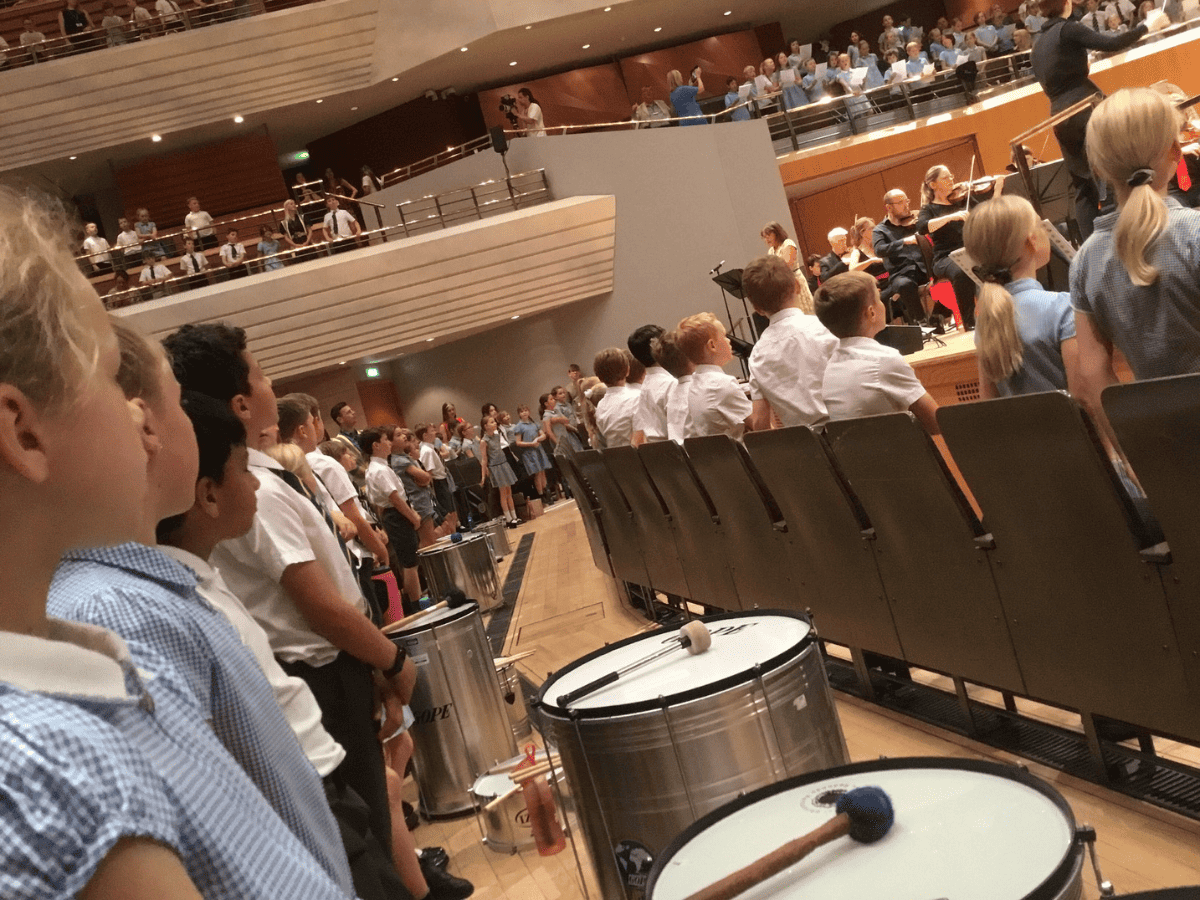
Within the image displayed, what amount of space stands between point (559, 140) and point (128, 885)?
644 inches

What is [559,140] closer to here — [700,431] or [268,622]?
[700,431]

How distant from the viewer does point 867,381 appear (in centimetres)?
374

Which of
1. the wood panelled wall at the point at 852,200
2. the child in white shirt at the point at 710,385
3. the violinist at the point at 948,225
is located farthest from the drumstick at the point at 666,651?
the wood panelled wall at the point at 852,200

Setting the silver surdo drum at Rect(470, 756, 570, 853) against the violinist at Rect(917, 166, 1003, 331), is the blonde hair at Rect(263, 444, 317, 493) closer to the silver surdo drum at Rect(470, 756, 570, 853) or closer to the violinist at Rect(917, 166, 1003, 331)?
the silver surdo drum at Rect(470, 756, 570, 853)

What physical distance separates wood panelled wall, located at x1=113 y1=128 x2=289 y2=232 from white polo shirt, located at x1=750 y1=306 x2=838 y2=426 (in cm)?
1692

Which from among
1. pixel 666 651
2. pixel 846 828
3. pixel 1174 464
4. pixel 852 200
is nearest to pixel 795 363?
pixel 666 651

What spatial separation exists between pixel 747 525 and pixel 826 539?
2.16 ft

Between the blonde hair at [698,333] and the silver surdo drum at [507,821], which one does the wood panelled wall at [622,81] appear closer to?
the blonde hair at [698,333]

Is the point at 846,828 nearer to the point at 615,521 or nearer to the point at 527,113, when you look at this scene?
the point at 615,521

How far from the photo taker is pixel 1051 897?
1.22m

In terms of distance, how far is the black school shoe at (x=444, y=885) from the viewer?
3.33 m

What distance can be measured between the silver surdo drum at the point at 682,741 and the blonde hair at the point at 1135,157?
3.79ft

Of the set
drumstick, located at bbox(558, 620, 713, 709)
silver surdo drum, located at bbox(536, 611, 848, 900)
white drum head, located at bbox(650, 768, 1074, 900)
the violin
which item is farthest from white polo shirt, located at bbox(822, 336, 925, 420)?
the violin

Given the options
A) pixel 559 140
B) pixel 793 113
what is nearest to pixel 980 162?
pixel 793 113
